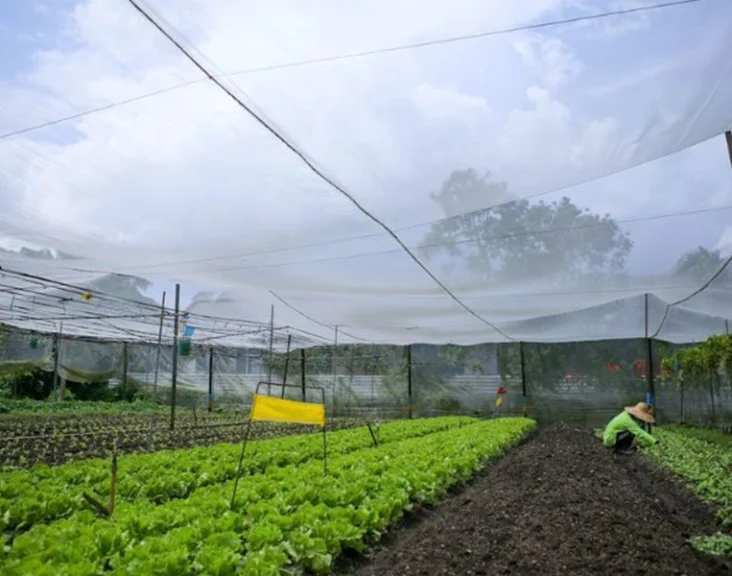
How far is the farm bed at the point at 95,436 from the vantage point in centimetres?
950

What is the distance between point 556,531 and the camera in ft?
16.0

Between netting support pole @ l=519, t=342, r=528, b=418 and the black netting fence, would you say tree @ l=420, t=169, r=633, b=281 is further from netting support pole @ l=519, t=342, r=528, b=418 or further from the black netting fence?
netting support pole @ l=519, t=342, r=528, b=418

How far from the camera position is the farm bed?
31.2 ft

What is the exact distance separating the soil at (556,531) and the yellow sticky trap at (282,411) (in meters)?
1.51

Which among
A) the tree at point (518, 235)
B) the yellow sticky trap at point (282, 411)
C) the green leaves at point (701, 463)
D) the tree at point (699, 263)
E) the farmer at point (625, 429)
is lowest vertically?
the green leaves at point (701, 463)

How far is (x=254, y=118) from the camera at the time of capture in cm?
528

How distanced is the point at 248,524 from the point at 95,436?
920 centimetres

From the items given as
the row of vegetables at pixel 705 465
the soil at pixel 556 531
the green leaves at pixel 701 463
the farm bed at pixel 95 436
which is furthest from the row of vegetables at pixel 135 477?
the green leaves at pixel 701 463

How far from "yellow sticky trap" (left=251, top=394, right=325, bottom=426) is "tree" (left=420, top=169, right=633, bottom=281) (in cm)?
288

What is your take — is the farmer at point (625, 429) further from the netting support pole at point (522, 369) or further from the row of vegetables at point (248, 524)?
the netting support pole at point (522, 369)

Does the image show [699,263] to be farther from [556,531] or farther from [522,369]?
[522,369]

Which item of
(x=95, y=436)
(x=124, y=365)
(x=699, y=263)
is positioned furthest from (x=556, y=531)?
(x=124, y=365)

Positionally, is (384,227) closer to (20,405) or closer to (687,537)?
(687,537)

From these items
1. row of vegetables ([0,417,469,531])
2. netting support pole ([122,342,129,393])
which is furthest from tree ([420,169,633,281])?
netting support pole ([122,342,129,393])
